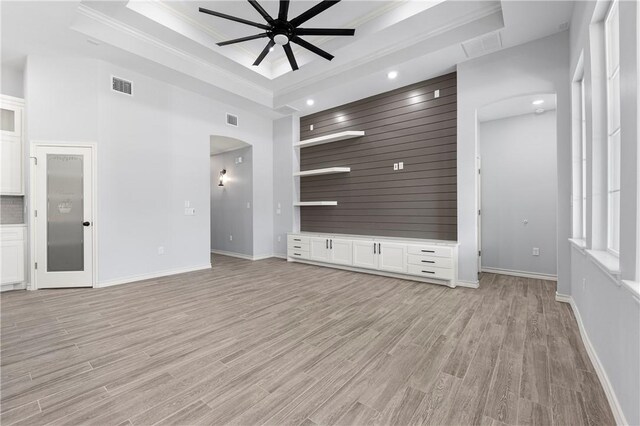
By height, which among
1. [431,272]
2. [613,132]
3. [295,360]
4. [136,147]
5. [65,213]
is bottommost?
[295,360]

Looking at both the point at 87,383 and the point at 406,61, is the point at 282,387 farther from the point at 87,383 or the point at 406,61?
the point at 406,61

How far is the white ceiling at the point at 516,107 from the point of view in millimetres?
4135

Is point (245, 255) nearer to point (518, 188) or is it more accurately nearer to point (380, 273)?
point (380, 273)

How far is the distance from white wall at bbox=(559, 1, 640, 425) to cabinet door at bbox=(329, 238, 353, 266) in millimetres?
3368

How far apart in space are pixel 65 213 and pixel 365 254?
4.97m

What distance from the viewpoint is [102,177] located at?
4.37 metres

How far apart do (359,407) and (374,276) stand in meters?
3.42

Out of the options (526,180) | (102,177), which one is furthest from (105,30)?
(526,180)

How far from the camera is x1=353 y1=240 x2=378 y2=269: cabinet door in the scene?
197 inches

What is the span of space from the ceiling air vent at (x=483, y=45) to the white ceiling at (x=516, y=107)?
75 centimetres

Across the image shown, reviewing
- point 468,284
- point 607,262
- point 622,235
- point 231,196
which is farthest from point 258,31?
point 468,284

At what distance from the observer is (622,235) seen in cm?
159

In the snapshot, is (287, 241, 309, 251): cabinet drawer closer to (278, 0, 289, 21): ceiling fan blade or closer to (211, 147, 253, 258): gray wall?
(211, 147, 253, 258): gray wall

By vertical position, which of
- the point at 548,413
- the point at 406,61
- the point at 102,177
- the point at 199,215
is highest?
the point at 406,61
